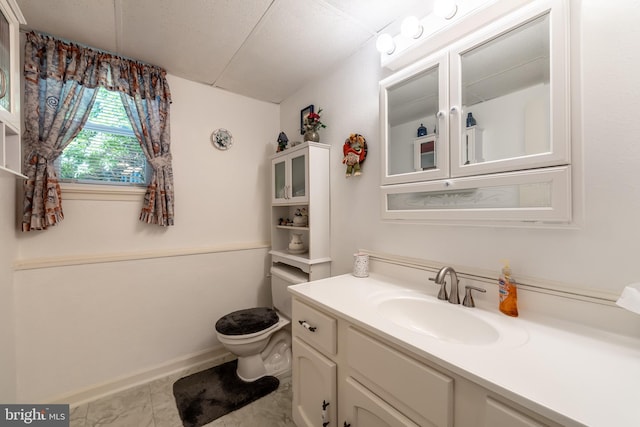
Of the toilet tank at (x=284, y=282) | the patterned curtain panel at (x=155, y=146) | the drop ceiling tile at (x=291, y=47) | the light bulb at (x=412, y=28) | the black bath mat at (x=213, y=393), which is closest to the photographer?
the light bulb at (x=412, y=28)

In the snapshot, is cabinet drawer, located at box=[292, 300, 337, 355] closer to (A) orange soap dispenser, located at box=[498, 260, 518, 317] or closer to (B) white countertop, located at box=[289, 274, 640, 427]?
(B) white countertop, located at box=[289, 274, 640, 427]

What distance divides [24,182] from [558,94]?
8.27 ft

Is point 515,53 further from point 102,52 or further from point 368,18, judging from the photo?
point 102,52

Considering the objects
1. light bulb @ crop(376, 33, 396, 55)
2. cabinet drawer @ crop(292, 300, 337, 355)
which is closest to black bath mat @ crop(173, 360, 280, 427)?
cabinet drawer @ crop(292, 300, 337, 355)

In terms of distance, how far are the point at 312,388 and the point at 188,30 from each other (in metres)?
2.07

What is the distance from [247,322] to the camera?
5.68 feet

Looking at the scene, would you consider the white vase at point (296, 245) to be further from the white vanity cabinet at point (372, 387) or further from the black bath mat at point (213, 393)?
the black bath mat at point (213, 393)

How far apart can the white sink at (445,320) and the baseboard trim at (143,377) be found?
1.58m

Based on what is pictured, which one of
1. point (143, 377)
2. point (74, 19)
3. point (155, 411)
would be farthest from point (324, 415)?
point (74, 19)

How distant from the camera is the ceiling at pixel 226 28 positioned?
50.4 inches

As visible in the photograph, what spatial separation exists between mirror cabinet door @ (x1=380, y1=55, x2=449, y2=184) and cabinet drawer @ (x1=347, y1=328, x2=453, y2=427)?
729mm

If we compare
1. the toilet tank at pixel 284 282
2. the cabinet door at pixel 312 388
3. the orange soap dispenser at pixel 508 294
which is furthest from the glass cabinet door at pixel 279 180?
the orange soap dispenser at pixel 508 294

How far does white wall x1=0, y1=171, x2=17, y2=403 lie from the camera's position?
1.21 m

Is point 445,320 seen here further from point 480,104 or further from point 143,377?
point 143,377
